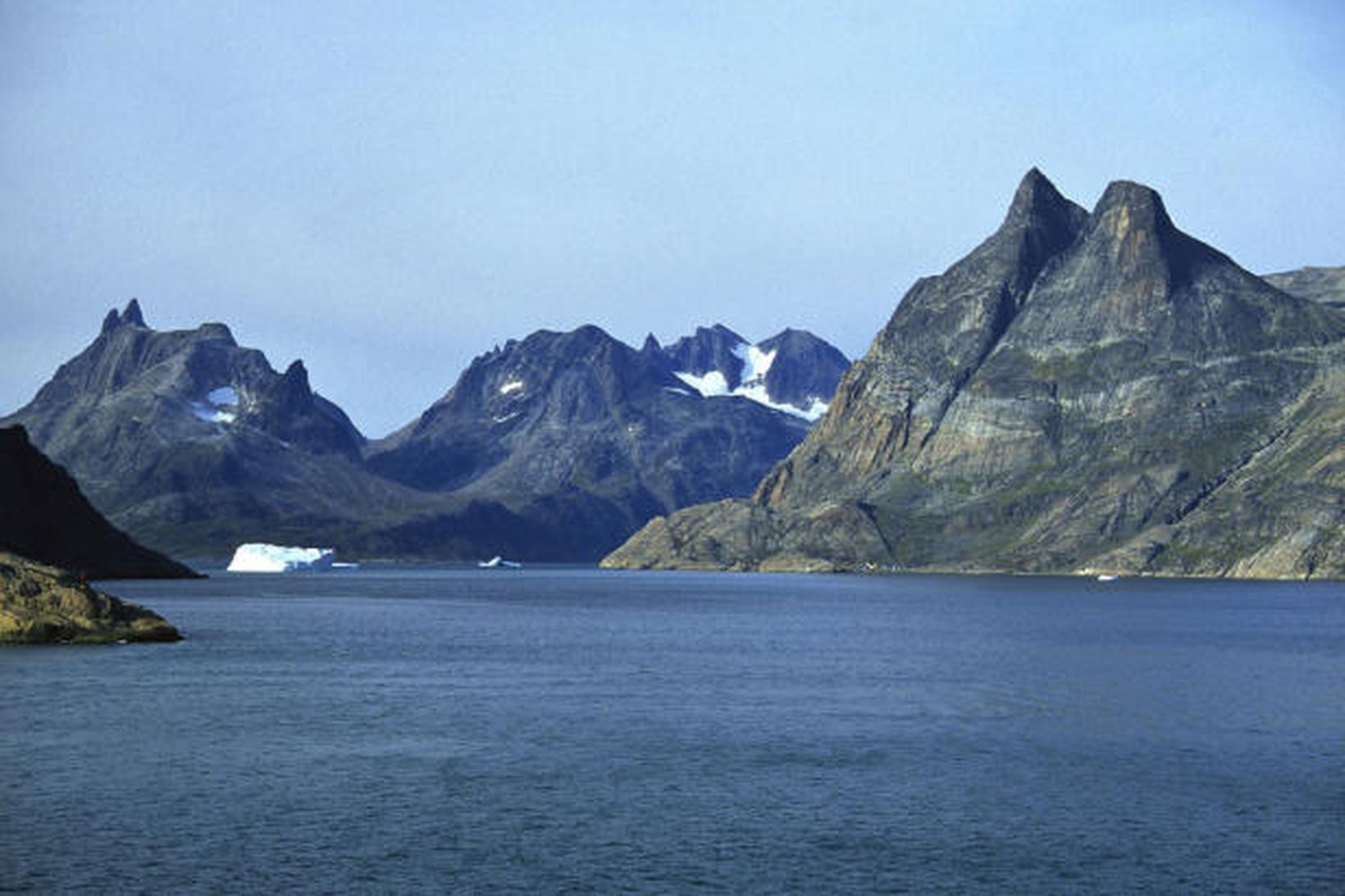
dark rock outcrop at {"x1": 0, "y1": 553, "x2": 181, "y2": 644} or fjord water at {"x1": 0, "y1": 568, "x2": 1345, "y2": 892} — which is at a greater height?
dark rock outcrop at {"x1": 0, "y1": 553, "x2": 181, "y2": 644}

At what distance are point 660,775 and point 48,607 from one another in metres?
77.6

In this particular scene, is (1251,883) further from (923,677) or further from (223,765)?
(923,677)

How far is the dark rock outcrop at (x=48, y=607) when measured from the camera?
124 m

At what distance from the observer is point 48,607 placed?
412ft

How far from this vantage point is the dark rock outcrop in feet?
407

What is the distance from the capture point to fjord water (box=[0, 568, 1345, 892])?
169ft

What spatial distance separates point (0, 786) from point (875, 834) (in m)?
38.1

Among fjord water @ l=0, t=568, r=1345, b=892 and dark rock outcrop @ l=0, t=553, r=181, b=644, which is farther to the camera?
dark rock outcrop @ l=0, t=553, r=181, b=644

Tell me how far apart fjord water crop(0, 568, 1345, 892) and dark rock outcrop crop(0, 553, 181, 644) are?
10.6 feet

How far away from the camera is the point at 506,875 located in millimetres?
50469

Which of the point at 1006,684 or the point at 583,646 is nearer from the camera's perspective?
the point at 1006,684

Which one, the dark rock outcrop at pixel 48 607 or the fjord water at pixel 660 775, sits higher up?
the dark rock outcrop at pixel 48 607

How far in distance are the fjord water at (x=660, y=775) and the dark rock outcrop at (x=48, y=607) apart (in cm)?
324

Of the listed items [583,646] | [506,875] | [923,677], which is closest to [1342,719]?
[923,677]
